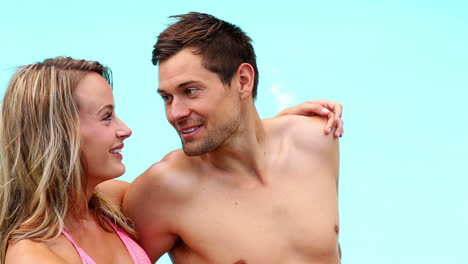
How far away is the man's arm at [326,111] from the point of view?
435 cm

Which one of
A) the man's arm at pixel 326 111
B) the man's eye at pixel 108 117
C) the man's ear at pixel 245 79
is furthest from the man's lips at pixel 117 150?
the man's arm at pixel 326 111

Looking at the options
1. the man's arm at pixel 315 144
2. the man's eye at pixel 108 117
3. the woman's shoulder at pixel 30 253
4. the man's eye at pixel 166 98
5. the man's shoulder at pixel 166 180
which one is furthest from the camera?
the man's arm at pixel 315 144

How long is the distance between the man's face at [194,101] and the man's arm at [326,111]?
2.90 feet

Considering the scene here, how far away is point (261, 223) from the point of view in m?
3.86

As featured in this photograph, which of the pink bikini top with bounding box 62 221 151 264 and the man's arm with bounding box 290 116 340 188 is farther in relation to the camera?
→ the man's arm with bounding box 290 116 340 188

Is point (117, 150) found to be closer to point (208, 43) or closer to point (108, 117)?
point (108, 117)

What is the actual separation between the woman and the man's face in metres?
0.35

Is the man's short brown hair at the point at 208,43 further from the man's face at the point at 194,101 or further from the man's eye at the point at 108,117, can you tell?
the man's eye at the point at 108,117

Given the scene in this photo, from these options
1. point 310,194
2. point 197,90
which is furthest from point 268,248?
point 197,90

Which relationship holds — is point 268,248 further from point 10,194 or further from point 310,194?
point 10,194

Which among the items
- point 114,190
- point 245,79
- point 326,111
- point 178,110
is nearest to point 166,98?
point 178,110

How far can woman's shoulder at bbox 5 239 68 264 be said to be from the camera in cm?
292

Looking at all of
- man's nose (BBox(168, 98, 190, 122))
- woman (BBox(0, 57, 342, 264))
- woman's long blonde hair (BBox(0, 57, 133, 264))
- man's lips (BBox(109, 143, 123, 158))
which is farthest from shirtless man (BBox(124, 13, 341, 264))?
woman's long blonde hair (BBox(0, 57, 133, 264))

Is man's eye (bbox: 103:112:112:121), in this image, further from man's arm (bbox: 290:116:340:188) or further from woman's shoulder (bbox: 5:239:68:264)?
man's arm (bbox: 290:116:340:188)
